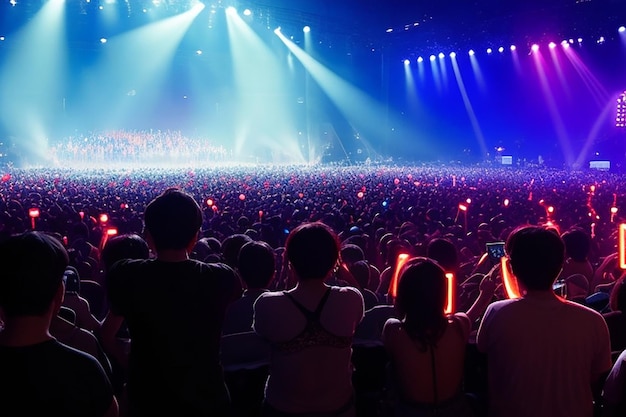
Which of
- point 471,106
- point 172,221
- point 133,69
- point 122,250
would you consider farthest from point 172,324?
point 133,69

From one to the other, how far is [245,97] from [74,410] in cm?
4470

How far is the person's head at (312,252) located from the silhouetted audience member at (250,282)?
98 cm

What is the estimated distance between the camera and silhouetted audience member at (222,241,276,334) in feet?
12.9

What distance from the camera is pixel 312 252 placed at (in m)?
3.04

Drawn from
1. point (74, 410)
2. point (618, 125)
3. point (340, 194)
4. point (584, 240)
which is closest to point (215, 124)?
point (618, 125)

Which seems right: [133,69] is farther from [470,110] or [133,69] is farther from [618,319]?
[618,319]

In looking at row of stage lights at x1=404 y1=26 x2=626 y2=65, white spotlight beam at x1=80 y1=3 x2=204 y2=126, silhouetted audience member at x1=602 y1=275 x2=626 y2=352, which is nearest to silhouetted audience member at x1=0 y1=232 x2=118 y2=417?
silhouetted audience member at x1=602 y1=275 x2=626 y2=352

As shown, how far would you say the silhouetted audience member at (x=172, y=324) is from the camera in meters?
2.82

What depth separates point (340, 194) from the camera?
56.6 feet

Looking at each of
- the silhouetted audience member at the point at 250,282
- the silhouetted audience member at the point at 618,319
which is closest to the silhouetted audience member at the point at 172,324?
the silhouetted audience member at the point at 250,282

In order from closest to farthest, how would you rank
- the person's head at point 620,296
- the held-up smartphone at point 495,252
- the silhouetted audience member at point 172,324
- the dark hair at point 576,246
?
the silhouetted audience member at point 172,324 → the person's head at point 620,296 → the held-up smartphone at point 495,252 → the dark hair at point 576,246

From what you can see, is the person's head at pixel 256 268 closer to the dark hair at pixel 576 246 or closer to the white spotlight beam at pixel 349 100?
the dark hair at pixel 576 246

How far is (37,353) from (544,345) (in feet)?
6.97

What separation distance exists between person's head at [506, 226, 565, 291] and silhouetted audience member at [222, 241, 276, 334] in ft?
5.65
